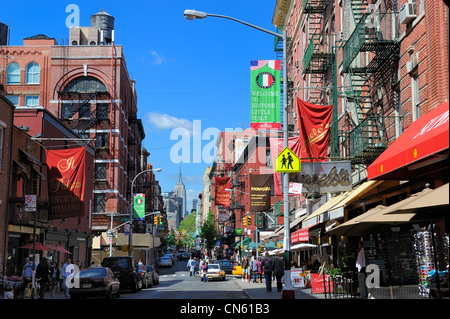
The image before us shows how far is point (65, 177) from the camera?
93.8 feet

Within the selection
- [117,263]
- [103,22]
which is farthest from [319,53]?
[103,22]

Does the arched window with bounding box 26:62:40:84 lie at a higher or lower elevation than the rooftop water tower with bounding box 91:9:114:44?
lower

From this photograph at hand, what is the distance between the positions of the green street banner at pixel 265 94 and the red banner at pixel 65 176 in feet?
32.1

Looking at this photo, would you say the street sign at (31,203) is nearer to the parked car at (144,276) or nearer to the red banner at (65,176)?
the red banner at (65,176)

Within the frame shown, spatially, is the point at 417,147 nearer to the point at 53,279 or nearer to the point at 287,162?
the point at 287,162

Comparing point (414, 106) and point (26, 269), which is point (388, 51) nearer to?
point (414, 106)

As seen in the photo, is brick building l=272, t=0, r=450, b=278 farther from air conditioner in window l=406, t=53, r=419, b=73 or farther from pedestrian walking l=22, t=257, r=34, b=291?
pedestrian walking l=22, t=257, r=34, b=291

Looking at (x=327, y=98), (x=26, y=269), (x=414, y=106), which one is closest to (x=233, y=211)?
(x=327, y=98)

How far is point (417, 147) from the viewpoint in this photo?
14.7 metres

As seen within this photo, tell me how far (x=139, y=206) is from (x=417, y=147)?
A: 4482 cm

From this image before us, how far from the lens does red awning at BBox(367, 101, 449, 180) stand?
44.5ft

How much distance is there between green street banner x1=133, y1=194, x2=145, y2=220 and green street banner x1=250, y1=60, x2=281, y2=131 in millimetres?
34256

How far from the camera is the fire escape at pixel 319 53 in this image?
105 feet

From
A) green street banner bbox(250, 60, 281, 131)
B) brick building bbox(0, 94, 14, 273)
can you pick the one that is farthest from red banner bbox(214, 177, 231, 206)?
green street banner bbox(250, 60, 281, 131)
